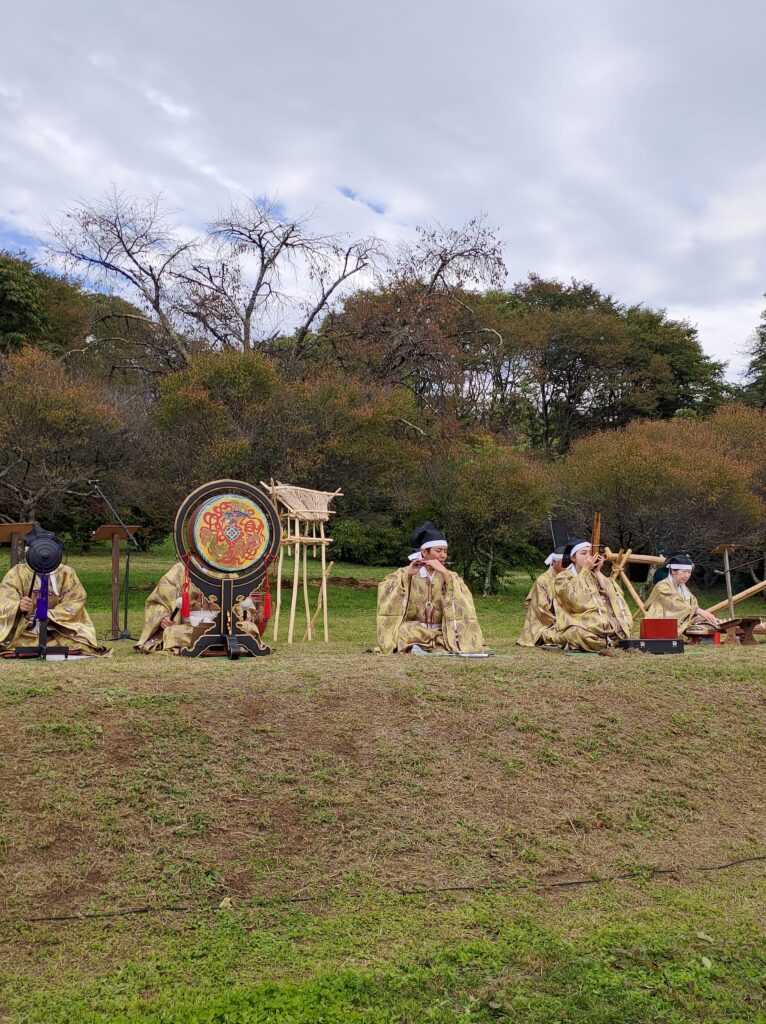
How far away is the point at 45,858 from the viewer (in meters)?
4.80

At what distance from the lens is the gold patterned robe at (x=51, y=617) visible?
8609mm

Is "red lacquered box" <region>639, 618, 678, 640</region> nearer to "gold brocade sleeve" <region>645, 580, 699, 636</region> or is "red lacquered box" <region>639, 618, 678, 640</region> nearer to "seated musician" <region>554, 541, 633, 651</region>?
"seated musician" <region>554, 541, 633, 651</region>

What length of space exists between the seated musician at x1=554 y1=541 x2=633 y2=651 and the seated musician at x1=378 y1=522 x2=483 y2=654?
1197 millimetres

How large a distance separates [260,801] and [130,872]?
972 millimetres

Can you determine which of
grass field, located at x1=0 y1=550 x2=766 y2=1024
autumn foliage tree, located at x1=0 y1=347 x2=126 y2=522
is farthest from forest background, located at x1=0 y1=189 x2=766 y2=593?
grass field, located at x1=0 y1=550 x2=766 y2=1024

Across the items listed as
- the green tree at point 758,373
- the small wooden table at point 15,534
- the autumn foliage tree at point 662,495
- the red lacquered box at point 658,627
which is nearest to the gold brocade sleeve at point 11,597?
the small wooden table at point 15,534

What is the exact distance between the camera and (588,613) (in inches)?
399

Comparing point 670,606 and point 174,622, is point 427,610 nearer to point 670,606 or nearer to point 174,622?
point 174,622

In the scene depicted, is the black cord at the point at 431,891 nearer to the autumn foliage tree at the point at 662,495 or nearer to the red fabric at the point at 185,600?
the red fabric at the point at 185,600

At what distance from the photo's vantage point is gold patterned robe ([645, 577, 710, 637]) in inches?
449

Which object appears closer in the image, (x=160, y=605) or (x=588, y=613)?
(x=160, y=605)

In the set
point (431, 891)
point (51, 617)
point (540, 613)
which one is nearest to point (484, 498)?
point (540, 613)

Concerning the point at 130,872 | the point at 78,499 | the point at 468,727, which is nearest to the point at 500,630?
the point at 468,727

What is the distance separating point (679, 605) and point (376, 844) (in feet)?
24.3
